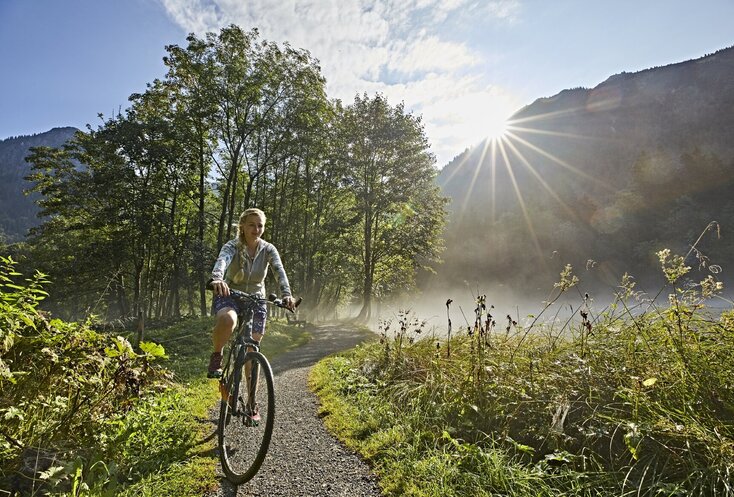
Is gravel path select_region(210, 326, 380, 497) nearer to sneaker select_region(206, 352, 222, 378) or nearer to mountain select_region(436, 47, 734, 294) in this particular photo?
sneaker select_region(206, 352, 222, 378)

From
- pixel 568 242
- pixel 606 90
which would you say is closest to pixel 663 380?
pixel 568 242

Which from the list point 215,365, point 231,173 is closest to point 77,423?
point 215,365

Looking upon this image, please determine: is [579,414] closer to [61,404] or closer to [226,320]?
[226,320]

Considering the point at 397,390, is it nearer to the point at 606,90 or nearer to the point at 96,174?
the point at 96,174

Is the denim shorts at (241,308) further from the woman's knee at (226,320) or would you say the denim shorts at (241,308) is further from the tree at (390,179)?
the tree at (390,179)

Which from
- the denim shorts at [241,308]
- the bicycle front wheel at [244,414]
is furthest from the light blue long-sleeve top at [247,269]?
the bicycle front wheel at [244,414]

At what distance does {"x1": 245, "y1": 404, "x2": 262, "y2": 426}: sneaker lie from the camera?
3.48 metres

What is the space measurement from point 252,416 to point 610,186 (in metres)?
94.0

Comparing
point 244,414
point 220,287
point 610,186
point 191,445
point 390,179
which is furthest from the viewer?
point 610,186

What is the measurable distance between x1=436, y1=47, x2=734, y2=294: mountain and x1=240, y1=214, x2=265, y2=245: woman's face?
2334 inches

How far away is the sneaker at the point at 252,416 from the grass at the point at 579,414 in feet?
4.20

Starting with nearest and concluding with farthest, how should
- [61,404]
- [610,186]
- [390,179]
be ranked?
[61,404]
[390,179]
[610,186]

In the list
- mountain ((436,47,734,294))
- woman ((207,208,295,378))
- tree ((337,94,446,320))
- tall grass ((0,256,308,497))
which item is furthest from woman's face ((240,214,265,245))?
mountain ((436,47,734,294))

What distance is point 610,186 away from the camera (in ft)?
251
